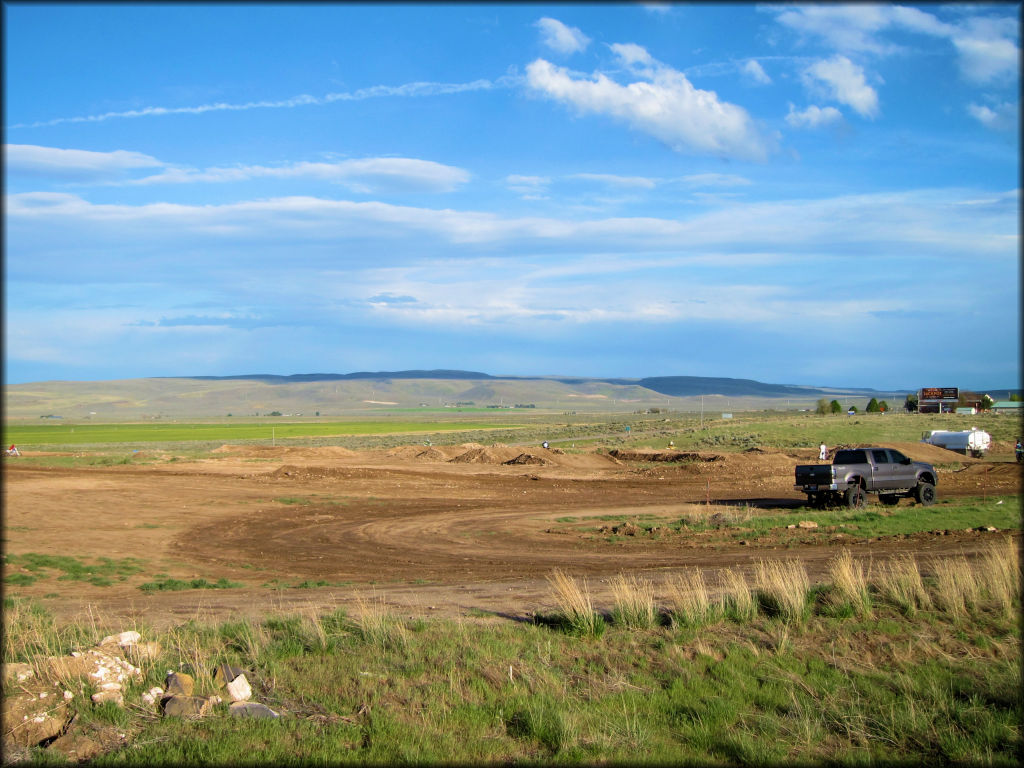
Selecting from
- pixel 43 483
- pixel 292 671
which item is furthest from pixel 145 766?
pixel 43 483

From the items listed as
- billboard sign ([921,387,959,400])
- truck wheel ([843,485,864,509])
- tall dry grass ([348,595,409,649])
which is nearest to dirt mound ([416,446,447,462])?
truck wheel ([843,485,864,509])

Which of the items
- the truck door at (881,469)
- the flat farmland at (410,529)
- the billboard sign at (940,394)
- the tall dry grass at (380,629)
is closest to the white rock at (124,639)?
the tall dry grass at (380,629)

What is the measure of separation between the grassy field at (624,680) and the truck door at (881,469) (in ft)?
50.7

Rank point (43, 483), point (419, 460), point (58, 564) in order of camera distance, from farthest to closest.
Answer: point (419, 460), point (43, 483), point (58, 564)

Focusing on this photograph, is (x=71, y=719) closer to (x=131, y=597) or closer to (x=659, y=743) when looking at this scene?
(x=659, y=743)

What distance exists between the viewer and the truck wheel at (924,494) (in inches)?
1196

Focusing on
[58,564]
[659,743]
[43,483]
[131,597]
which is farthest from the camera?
[43,483]

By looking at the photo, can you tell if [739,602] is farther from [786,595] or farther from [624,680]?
[624,680]

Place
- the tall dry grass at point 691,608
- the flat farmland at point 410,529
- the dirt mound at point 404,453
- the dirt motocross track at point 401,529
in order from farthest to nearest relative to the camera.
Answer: the dirt mound at point 404,453
the flat farmland at point 410,529
the dirt motocross track at point 401,529
the tall dry grass at point 691,608

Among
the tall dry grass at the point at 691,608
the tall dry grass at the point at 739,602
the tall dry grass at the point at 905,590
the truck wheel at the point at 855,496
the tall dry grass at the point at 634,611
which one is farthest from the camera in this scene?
the truck wheel at the point at 855,496

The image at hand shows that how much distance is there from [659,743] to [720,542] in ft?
50.6

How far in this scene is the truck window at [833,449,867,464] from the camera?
2994 centimetres

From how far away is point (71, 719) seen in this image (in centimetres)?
991

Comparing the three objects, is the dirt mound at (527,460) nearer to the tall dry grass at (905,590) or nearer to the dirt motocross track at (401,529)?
the dirt motocross track at (401,529)
